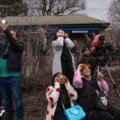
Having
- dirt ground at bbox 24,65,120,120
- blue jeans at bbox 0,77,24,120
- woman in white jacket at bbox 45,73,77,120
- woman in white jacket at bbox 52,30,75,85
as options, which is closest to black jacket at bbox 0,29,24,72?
blue jeans at bbox 0,77,24,120

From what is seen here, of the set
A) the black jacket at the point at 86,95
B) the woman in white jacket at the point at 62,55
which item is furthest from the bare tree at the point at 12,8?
the black jacket at the point at 86,95

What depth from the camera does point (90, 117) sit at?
6.39 m

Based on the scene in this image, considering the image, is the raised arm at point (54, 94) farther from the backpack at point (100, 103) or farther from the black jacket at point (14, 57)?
the black jacket at point (14, 57)

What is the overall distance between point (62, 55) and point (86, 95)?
1544 mm

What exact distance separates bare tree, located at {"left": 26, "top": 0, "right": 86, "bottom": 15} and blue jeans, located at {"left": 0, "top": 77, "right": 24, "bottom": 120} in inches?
1149

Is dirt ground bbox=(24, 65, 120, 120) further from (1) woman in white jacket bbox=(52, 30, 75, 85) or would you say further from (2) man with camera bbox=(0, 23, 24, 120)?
(2) man with camera bbox=(0, 23, 24, 120)

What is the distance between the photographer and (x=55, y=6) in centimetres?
3969

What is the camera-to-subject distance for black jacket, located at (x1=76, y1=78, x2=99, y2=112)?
6508mm

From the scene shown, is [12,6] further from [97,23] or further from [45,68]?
[45,68]

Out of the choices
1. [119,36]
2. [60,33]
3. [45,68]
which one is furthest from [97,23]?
[60,33]

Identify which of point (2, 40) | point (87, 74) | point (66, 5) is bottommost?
point (66, 5)

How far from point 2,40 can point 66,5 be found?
3386 centimetres

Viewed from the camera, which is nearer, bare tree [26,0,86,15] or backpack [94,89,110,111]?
backpack [94,89,110,111]

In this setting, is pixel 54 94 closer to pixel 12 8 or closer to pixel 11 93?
pixel 11 93
